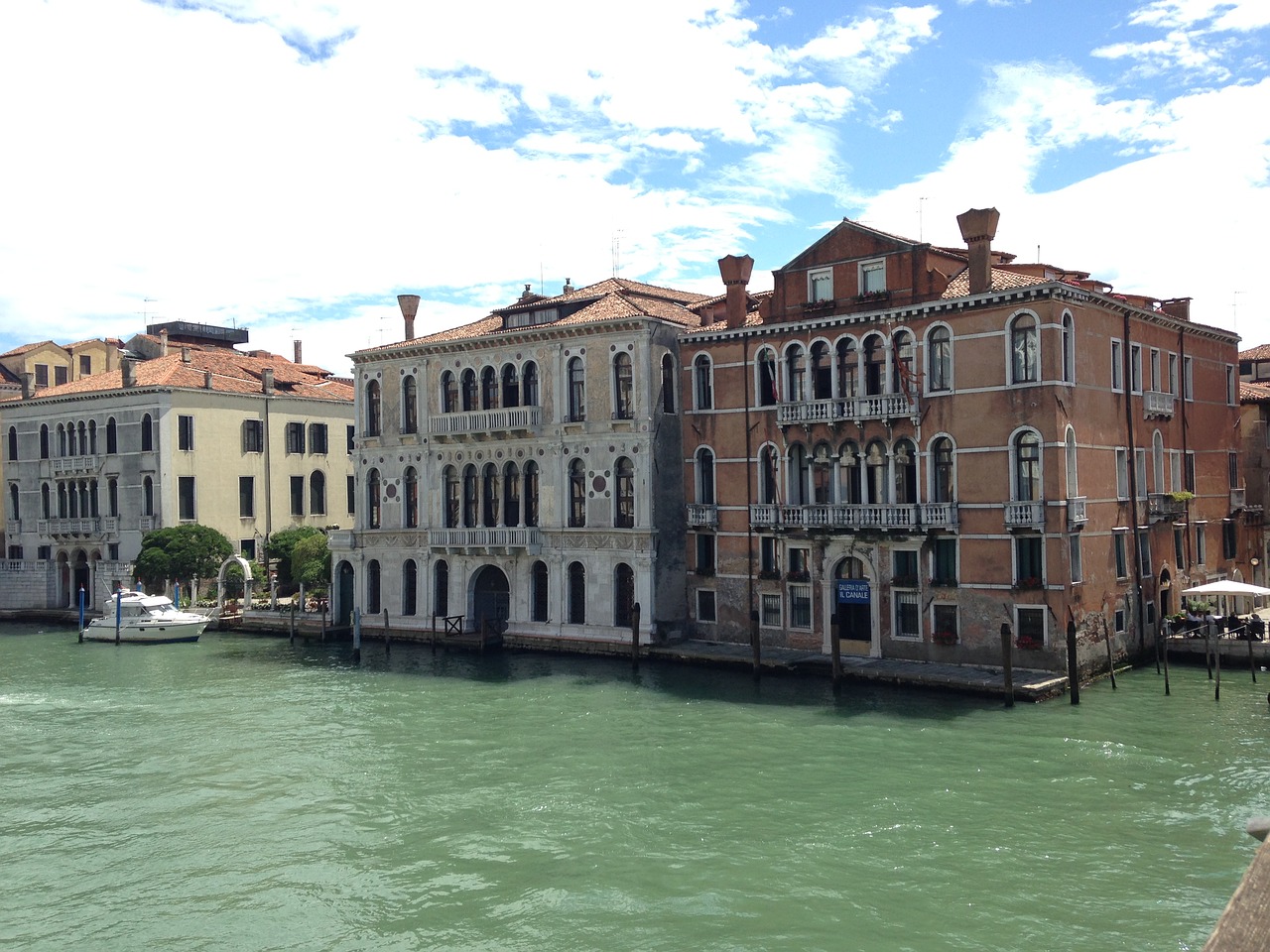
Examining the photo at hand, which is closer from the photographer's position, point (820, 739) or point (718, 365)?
point (820, 739)

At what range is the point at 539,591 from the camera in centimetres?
3084

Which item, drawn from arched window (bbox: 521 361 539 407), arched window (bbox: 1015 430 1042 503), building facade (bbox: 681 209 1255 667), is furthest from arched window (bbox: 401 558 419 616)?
arched window (bbox: 1015 430 1042 503)

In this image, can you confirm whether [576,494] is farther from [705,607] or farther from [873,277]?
[873,277]

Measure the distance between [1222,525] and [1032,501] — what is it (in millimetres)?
10611

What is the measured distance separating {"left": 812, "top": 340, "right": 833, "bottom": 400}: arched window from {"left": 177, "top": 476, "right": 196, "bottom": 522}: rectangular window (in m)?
24.7

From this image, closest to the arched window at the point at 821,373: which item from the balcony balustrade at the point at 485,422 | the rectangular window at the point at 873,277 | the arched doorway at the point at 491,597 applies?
the rectangular window at the point at 873,277

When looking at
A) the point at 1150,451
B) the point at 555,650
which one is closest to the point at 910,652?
the point at 1150,451

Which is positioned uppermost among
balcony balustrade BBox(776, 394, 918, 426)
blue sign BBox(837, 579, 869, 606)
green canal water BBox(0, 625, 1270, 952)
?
balcony balustrade BBox(776, 394, 918, 426)

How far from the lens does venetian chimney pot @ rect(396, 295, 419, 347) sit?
35625 millimetres

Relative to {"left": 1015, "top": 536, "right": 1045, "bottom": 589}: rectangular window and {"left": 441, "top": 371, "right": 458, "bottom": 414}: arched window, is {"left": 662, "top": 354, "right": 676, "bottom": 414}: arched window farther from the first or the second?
{"left": 1015, "top": 536, "right": 1045, "bottom": 589}: rectangular window

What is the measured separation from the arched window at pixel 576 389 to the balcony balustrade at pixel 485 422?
91 cm

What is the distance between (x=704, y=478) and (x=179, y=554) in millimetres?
19885

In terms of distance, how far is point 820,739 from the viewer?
756 inches

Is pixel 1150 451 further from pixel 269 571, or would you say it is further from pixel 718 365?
pixel 269 571
